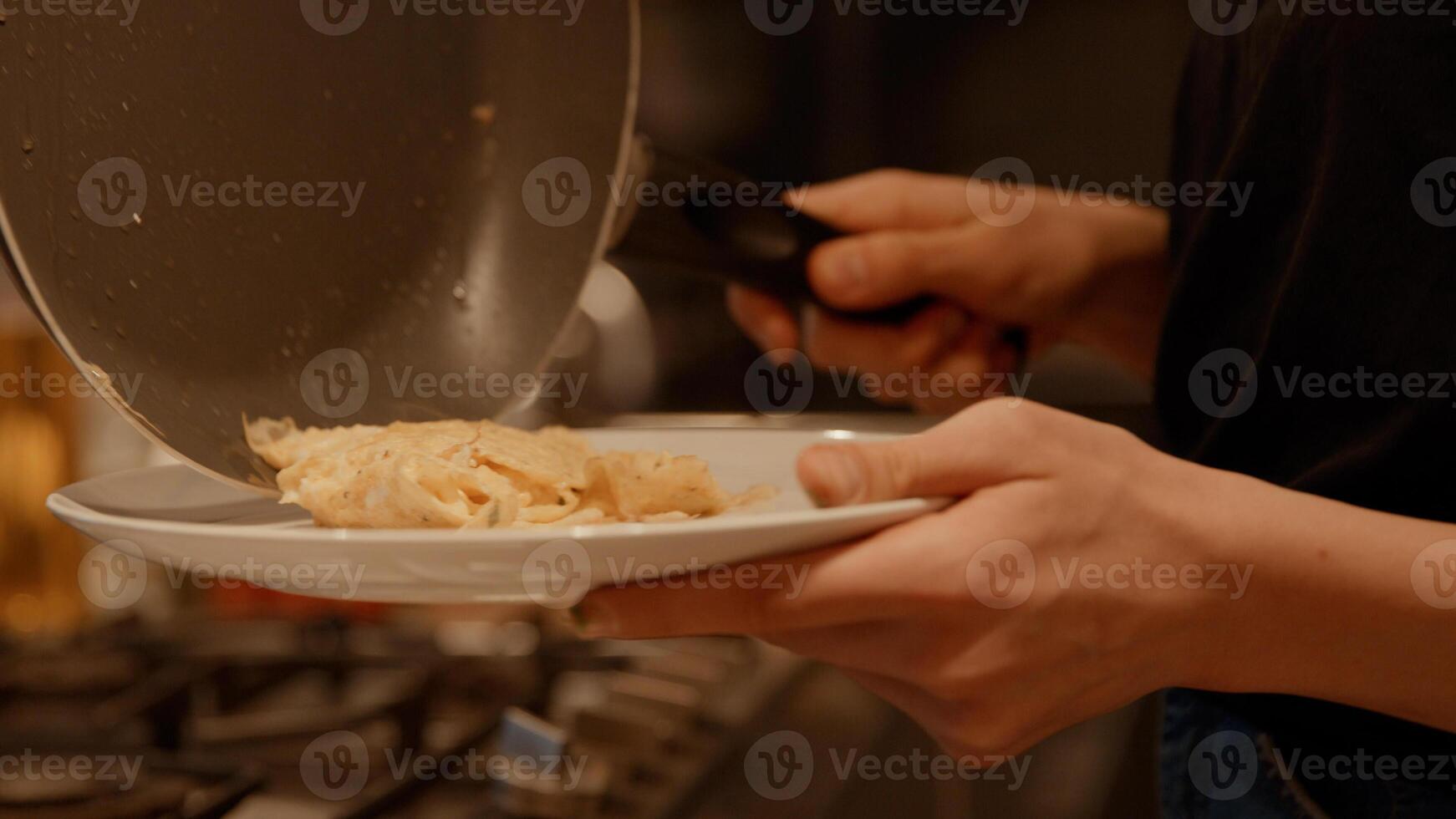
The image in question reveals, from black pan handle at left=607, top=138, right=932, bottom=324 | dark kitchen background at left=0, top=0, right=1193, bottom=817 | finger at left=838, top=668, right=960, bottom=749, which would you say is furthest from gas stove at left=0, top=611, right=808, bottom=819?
black pan handle at left=607, top=138, right=932, bottom=324

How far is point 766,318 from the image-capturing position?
1026mm

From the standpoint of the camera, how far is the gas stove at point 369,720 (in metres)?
0.76

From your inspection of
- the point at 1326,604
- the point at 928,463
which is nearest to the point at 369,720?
the point at 928,463

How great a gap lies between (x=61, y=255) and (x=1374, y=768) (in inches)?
29.7

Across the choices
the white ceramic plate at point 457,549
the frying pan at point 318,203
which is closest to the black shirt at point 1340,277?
the white ceramic plate at point 457,549

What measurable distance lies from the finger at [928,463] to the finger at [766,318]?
49cm

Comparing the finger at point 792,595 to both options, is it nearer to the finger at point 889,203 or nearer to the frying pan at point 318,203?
the frying pan at point 318,203

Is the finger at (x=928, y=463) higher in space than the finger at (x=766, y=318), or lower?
lower

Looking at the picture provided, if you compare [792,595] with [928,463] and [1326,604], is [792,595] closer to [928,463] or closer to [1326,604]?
[928,463]

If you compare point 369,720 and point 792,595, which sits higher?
point 792,595

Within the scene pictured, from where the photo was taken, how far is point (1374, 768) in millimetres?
653

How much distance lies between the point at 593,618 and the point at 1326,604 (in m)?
0.36

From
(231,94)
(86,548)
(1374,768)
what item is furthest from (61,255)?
(86,548)

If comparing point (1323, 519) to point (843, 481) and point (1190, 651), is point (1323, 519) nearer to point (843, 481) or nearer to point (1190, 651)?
point (1190, 651)
